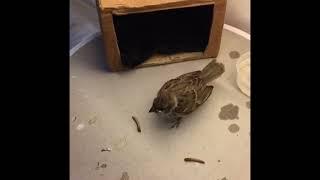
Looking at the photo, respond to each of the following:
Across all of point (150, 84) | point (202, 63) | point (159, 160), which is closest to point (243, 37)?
point (202, 63)

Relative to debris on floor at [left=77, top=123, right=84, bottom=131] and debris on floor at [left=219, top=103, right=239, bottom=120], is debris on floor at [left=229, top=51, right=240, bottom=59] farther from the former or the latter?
debris on floor at [left=77, top=123, right=84, bottom=131]

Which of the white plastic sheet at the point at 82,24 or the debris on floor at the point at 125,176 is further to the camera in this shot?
the white plastic sheet at the point at 82,24

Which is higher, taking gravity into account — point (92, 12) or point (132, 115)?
Answer: point (92, 12)

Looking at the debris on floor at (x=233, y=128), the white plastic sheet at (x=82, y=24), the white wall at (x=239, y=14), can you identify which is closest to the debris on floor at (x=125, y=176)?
the debris on floor at (x=233, y=128)

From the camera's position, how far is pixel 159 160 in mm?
933

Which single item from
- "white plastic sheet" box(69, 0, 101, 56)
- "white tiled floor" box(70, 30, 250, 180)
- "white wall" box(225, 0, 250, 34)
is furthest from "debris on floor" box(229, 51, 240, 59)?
"white plastic sheet" box(69, 0, 101, 56)

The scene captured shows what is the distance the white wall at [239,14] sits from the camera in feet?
3.86

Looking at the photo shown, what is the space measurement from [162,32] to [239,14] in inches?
11.7

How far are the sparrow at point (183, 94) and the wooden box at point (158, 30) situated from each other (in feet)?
0.30

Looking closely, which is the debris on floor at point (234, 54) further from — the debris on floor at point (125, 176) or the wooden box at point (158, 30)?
the debris on floor at point (125, 176)

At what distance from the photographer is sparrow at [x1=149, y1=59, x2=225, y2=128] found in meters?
0.94

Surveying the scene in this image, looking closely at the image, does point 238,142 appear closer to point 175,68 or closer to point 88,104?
point 175,68

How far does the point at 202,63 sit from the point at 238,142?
26 centimetres

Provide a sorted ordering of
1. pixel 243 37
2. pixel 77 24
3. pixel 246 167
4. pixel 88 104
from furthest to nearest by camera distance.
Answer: pixel 77 24 < pixel 243 37 < pixel 88 104 < pixel 246 167
